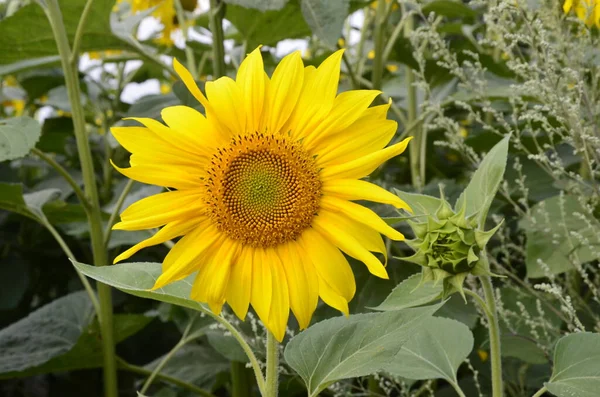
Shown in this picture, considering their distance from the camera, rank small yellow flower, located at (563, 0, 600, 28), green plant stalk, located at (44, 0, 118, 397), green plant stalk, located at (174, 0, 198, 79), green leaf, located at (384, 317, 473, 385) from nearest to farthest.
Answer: green leaf, located at (384, 317, 473, 385), small yellow flower, located at (563, 0, 600, 28), green plant stalk, located at (44, 0, 118, 397), green plant stalk, located at (174, 0, 198, 79)

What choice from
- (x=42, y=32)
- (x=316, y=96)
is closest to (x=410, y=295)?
(x=316, y=96)

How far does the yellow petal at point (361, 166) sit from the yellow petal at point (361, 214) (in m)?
0.02

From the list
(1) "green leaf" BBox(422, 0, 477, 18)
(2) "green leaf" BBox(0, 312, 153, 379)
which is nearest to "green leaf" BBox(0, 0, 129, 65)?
(2) "green leaf" BBox(0, 312, 153, 379)

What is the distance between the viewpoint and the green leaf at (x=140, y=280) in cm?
61

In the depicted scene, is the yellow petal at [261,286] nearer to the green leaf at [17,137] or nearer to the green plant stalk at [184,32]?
the green leaf at [17,137]

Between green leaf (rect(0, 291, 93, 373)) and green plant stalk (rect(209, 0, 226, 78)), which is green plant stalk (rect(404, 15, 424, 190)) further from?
green leaf (rect(0, 291, 93, 373))

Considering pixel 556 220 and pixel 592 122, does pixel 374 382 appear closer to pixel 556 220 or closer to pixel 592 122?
pixel 556 220

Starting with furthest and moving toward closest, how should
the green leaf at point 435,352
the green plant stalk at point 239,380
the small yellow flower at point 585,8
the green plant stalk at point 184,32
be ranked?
the green plant stalk at point 184,32, the green plant stalk at point 239,380, the small yellow flower at point 585,8, the green leaf at point 435,352

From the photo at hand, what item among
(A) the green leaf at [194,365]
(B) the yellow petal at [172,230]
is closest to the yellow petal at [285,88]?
(B) the yellow petal at [172,230]

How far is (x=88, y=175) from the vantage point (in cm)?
102

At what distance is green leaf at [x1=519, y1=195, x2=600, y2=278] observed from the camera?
922 mm

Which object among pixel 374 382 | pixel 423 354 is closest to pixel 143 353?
pixel 374 382

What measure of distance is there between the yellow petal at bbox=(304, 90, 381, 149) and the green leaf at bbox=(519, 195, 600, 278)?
39 centimetres

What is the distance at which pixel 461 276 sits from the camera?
0.57 m
